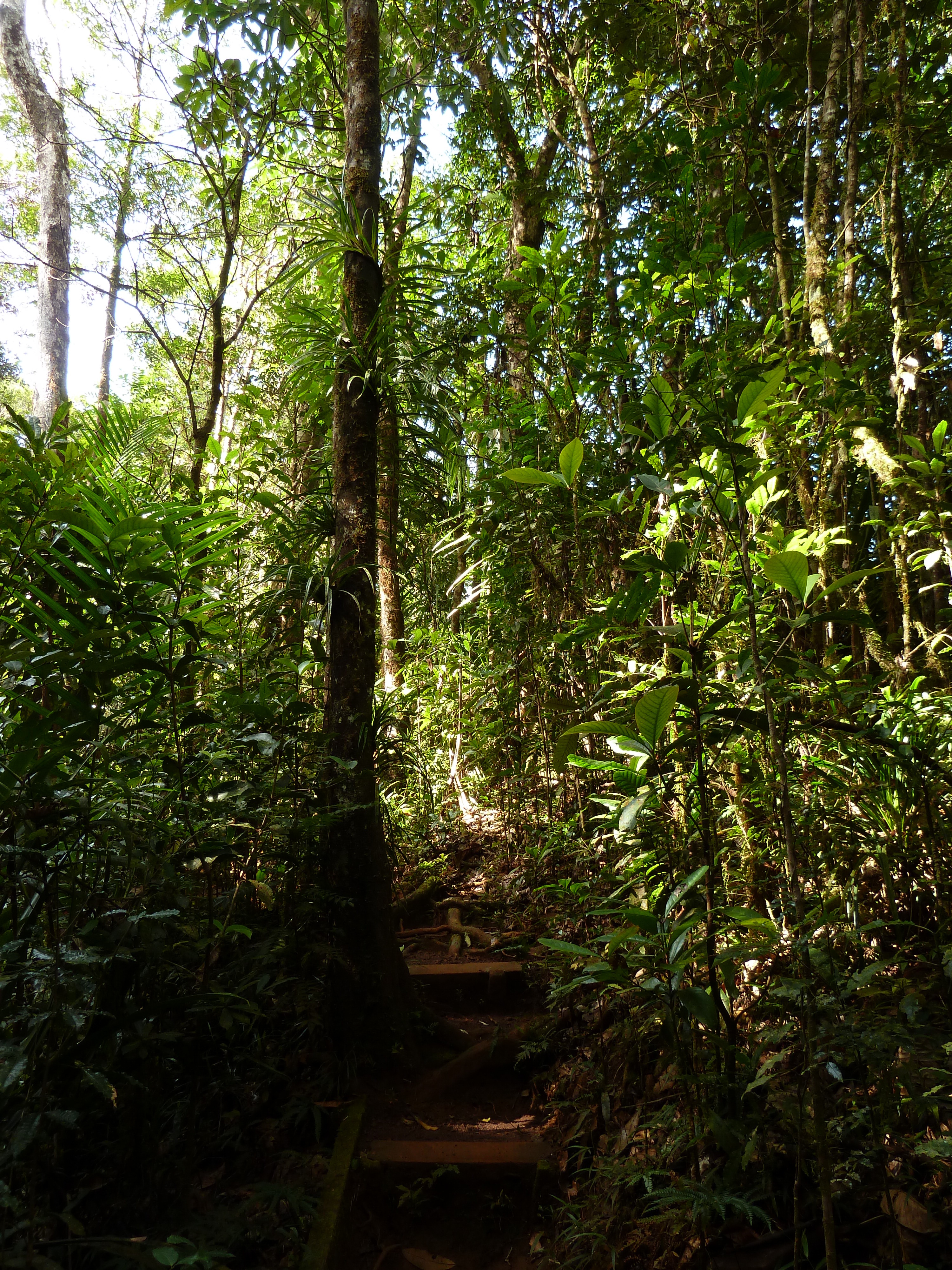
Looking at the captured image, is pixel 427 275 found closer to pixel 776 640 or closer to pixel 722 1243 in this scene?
pixel 776 640

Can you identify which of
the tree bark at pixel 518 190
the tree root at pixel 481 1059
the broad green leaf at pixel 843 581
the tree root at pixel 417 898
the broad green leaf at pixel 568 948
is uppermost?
the tree bark at pixel 518 190

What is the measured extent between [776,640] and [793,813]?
0.63m

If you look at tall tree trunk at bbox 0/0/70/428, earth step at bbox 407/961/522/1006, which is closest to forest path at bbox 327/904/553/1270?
earth step at bbox 407/961/522/1006

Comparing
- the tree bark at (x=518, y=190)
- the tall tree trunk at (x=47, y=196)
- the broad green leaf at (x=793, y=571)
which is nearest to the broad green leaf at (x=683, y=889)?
the broad green leaf at (x=793, y=571)

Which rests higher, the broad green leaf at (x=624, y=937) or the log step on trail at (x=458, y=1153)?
the broad green leaf at (x=624, y=937)

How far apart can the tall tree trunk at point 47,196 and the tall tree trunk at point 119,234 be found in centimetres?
63

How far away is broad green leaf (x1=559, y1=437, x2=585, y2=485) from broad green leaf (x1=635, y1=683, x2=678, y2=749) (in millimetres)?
611

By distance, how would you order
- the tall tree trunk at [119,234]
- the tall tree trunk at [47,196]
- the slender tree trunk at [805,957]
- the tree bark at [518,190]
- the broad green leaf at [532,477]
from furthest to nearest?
the tall tree trunk at [47,196]
the tall tree trunk at [119,234]
the tree bark at [518,190]
the broad green leaf at [532,477]
the slender tree trunk at [805,957]

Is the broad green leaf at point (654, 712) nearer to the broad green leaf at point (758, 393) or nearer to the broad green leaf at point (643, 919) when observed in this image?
the broad green leaf at point (643, 919)

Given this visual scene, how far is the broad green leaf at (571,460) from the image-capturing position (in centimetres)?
173

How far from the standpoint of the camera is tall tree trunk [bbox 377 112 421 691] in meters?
3.23

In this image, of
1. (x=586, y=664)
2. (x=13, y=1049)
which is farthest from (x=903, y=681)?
(x=13, y=1049)

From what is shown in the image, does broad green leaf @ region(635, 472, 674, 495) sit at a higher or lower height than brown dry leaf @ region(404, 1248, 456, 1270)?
higher

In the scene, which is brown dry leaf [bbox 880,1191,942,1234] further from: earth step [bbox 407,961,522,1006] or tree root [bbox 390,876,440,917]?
tree root [bbox 390,876,440,917]
